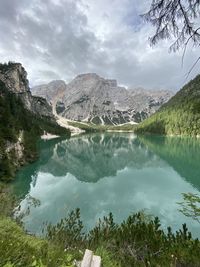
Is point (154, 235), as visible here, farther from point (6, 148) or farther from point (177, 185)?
point (6, 148)

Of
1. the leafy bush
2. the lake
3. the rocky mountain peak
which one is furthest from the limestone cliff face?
the leafy bush

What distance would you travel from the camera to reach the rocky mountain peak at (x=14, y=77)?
171 metres

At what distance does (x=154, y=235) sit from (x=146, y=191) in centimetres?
2680

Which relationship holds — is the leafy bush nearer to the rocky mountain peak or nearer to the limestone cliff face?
the limestone cliff face

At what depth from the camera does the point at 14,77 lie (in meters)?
178

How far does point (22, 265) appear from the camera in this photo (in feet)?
13.6

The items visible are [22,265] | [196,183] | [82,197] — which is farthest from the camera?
[196,183]


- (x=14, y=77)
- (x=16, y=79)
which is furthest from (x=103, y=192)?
(x=16, y=79)

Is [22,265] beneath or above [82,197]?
above

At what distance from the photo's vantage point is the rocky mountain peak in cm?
17110

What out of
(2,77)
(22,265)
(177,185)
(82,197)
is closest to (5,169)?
(82,197)

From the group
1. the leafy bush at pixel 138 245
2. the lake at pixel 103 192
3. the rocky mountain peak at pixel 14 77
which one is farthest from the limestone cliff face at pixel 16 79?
the leafy bush at pixel 138 245

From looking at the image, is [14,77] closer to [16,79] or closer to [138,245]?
[16,79]

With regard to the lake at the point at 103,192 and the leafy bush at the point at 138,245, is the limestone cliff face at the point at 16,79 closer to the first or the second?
the lake at the point at 103,192
